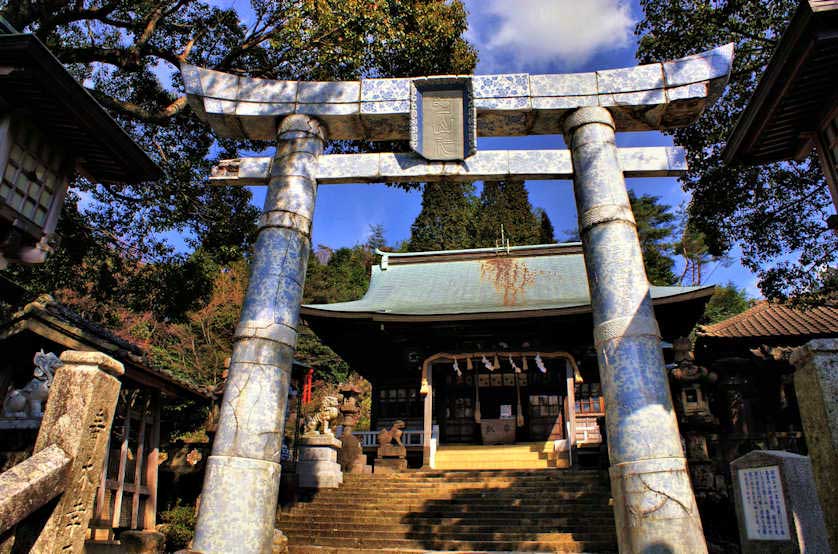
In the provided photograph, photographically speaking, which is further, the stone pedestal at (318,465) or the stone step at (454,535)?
the stone pedestal at (318,465)

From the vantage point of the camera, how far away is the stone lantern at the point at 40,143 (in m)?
5.59

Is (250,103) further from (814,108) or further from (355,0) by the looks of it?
(814,108)

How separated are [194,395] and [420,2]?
8671 mm

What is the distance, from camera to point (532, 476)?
12.7 m

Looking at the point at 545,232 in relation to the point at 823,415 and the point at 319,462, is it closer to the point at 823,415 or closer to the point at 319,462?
the point at 319,462

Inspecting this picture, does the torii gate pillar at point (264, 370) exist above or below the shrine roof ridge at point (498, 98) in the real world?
below

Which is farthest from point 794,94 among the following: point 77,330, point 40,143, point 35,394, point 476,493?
point 35,394

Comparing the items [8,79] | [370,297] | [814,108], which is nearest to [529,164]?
[814,108]

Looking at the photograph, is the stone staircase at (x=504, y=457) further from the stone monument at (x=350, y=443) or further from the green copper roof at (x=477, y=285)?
the green copper roof at (x=477, y=285)

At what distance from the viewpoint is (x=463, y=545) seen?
10102mm

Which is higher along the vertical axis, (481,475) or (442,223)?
(442,223)

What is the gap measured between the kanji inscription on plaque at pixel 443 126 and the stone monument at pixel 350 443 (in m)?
8.39

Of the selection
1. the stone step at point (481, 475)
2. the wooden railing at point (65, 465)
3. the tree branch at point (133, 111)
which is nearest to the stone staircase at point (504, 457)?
the stone step at point (481, 475)

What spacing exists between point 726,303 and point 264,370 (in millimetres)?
36710
